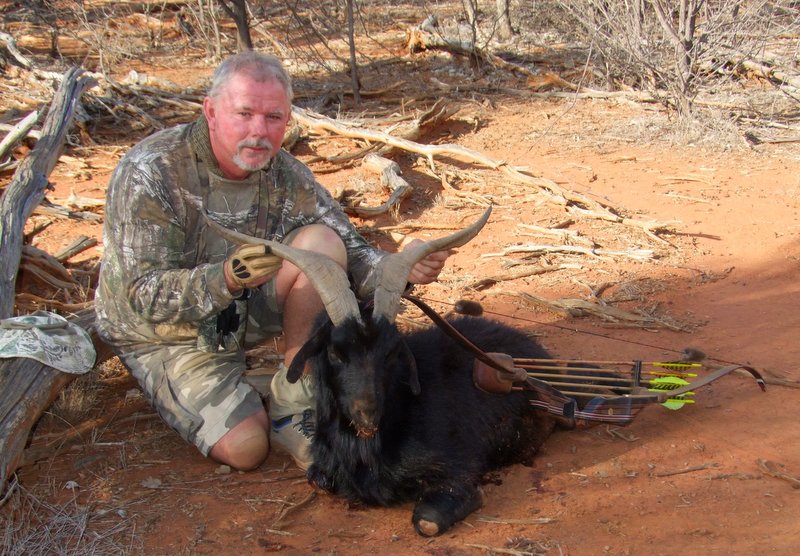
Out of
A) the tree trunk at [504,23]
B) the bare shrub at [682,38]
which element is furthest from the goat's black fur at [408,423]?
the tree trunk at [504,23]

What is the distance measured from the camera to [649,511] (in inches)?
151

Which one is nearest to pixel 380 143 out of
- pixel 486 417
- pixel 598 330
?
pixel 598 330

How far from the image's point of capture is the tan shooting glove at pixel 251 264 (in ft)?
12.4

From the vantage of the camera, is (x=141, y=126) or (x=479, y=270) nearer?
(x=479, y=270)

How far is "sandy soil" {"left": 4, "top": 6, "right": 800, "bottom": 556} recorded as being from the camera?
3.75 m

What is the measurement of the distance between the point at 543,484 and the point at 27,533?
8.40ft

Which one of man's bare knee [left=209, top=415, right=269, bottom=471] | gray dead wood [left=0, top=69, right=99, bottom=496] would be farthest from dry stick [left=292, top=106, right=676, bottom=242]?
man's bare knee [left=209, top=415, right=269, bottom=471]

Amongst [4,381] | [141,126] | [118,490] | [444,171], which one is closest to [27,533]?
[118,490]

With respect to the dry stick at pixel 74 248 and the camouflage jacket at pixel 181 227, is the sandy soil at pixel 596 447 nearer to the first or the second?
the dry stick at pixel 74 248

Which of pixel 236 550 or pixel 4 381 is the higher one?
pixel 4 381

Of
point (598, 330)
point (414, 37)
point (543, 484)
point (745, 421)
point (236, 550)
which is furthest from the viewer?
point (414, 37)

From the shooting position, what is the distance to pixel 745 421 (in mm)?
4609

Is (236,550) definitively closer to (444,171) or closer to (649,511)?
(649,511)

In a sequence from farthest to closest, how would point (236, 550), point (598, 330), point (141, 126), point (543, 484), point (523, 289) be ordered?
point (141, 126)
point (523, 289)
point (598, 330)
point (543, 484)
point (236, 550)
